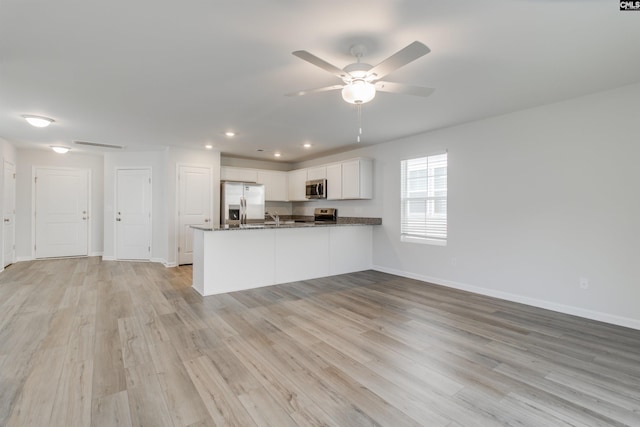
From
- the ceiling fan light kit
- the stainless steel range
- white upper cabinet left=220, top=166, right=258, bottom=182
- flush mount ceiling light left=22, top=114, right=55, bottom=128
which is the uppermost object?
flush mount ceiling light left=22, top=114, right=55, bottom=128

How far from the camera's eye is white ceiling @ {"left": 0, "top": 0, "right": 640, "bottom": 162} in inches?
76.7

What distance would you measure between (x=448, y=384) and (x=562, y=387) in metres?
0.79

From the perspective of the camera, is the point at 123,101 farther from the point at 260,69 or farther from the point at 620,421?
the point at 620,421

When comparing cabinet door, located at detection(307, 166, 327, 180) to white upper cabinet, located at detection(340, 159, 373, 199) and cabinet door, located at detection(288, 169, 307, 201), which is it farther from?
white upper cabinet, located at detection(340, 159, 373, 199)

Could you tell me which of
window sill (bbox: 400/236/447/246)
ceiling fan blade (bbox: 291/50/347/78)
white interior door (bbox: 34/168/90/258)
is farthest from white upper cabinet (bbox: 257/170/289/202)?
ceiling fan blade (bbox: 291/50/347/78)

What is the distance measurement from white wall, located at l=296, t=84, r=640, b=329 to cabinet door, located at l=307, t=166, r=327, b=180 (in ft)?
7.79

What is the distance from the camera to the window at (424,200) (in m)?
4.88

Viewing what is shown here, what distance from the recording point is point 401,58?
1.94 metres

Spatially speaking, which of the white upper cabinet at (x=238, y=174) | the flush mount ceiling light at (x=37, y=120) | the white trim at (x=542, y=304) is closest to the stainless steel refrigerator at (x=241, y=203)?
the white upper cabinet at (x=238, y=174)

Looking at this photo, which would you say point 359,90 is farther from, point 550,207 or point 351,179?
point 351,179

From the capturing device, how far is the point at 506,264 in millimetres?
4074

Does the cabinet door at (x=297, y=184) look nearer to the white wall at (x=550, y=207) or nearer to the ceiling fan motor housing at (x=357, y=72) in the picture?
the white wall at (x=550, y=207)

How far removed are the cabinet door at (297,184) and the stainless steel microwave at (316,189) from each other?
270 mm

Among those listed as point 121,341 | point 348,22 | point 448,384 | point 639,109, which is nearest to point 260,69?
point 348,22
